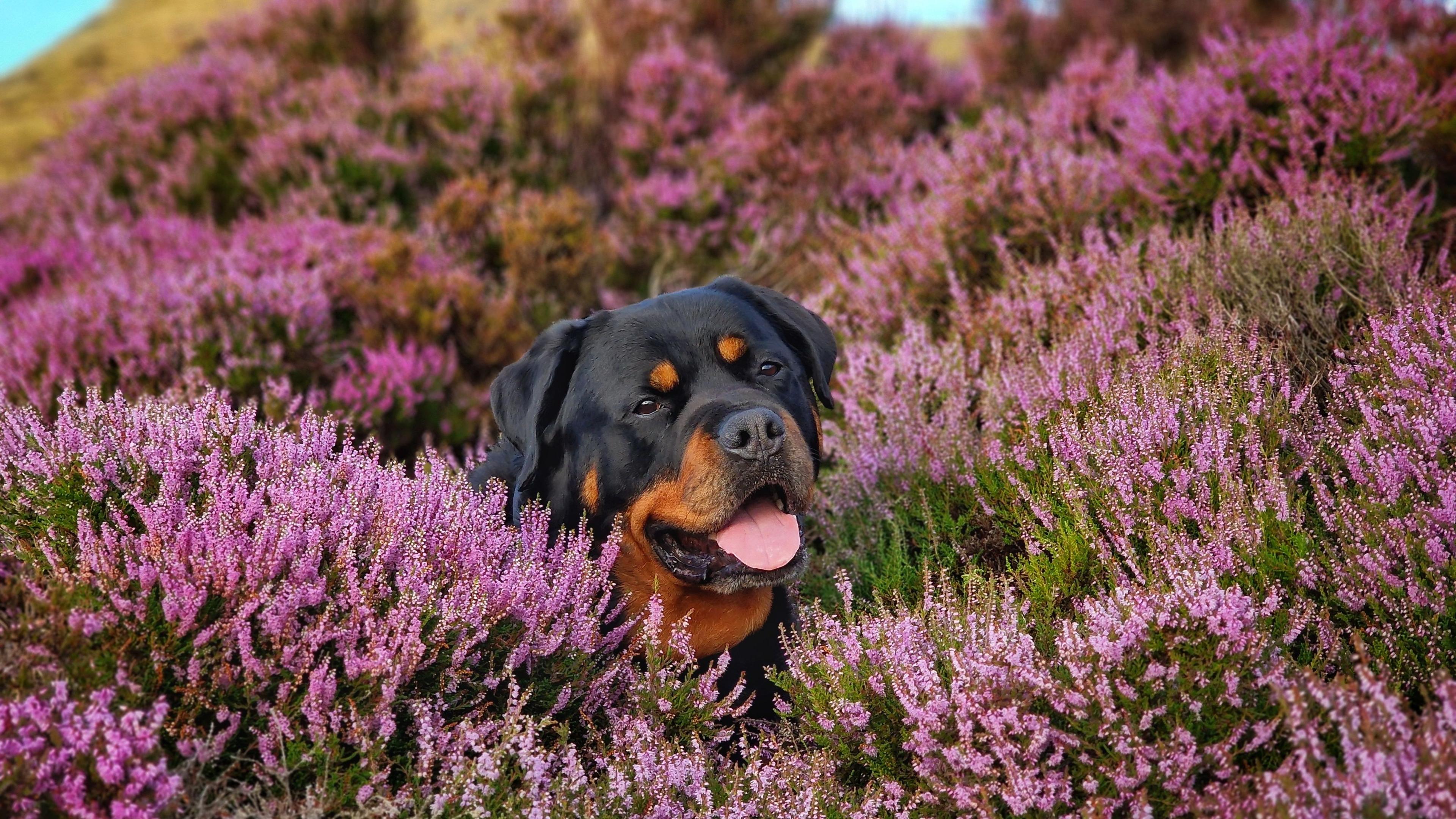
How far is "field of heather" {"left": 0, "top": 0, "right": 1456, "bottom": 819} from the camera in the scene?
6.54 feet

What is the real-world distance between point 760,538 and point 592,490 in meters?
0.55

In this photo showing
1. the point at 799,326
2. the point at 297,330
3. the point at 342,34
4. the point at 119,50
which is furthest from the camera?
the point at 119,50

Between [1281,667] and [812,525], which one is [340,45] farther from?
[1281,667]

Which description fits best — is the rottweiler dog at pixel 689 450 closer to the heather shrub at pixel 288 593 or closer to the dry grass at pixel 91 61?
the heather shrub at pixel 288 593

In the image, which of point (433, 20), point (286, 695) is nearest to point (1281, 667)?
point (286, 695)

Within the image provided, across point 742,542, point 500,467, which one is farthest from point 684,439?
point 500,467

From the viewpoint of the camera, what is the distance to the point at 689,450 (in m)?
2.68

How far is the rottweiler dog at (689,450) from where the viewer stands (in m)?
2.66

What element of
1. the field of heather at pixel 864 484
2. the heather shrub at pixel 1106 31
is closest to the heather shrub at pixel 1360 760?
the field of heather at pixel 864 484

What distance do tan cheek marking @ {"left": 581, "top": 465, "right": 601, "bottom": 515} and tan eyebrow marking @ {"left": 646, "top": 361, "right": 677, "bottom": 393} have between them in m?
0.31

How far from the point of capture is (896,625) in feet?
7.86

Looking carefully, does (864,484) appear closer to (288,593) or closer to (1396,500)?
(1396,500)

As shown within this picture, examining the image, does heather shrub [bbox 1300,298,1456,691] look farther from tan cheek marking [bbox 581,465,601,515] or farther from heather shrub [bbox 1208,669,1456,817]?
tan cheek marking [bbox 581,465,601,515]

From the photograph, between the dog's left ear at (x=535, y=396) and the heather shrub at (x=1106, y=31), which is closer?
the dog's left ear at (x=535, y=396)
